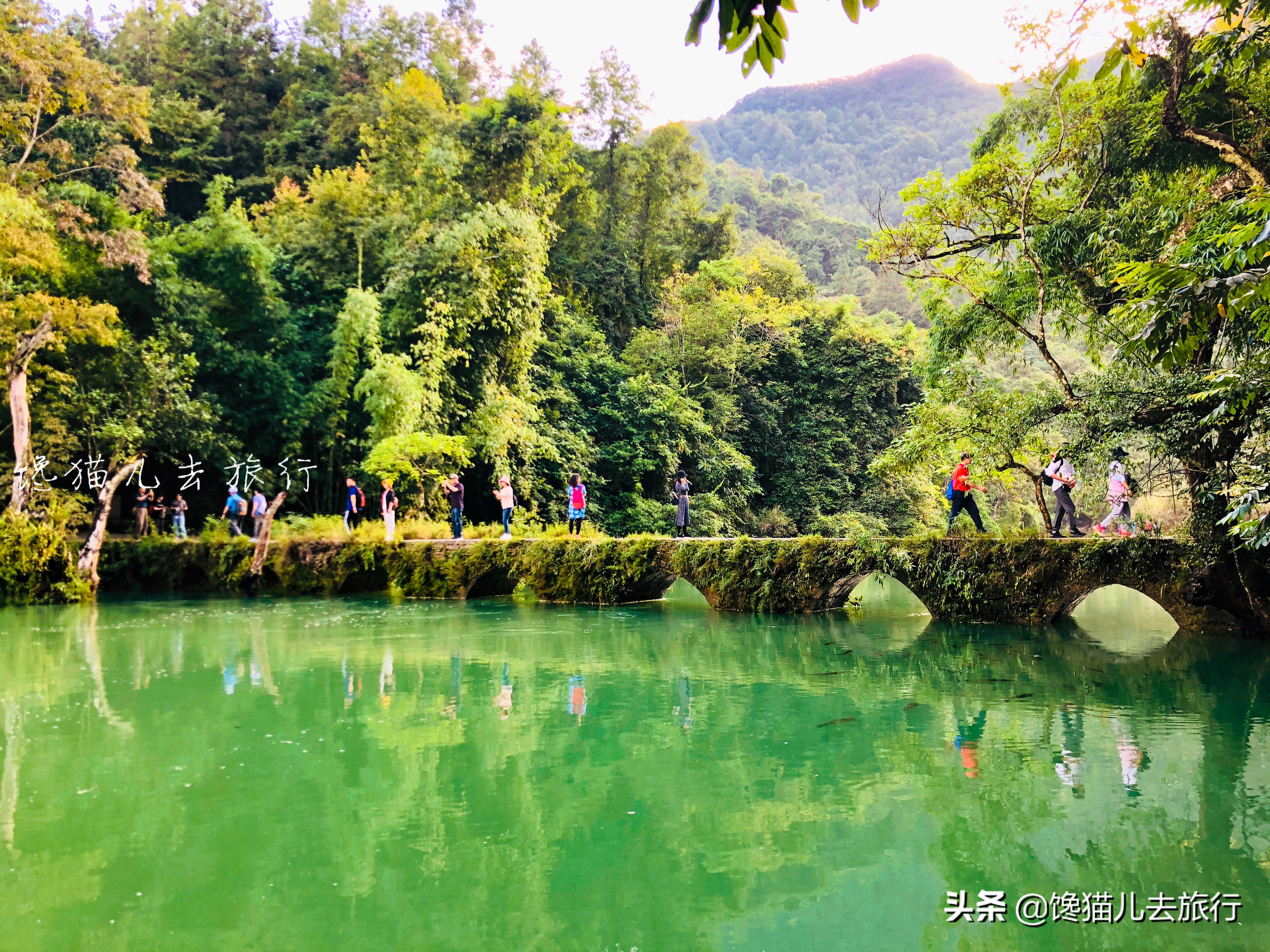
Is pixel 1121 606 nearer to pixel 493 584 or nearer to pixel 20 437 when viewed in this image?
pixel 493 584

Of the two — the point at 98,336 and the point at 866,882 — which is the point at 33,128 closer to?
the point at 98,336

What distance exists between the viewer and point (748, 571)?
14.8 meters

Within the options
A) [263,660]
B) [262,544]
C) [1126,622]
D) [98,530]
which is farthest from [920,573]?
[98,530]

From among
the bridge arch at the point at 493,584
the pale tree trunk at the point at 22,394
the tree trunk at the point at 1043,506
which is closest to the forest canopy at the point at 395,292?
the pale tree trunk at the point at 22,394

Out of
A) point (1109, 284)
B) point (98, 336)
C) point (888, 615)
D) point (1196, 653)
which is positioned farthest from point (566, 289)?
point (1196, 653)

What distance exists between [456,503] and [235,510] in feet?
18.4

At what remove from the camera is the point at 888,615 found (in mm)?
15055

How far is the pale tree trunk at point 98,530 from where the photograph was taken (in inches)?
690

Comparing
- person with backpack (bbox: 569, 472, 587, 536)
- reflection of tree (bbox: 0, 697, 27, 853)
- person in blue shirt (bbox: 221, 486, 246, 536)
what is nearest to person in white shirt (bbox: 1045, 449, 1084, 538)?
person with backpack (bbox: 569, 472, 587, 536)

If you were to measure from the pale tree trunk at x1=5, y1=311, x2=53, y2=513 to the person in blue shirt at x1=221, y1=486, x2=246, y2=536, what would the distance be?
3.94 m

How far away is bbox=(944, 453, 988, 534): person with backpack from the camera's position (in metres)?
13.0

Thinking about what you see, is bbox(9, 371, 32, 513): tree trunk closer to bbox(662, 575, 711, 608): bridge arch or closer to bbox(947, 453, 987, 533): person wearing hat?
bbox(662, 575, 711, 608): bridge arch

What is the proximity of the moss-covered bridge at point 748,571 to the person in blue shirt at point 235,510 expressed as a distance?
739mm

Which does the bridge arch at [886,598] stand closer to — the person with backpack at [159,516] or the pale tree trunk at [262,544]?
the pale tree trunk at [262,544]
